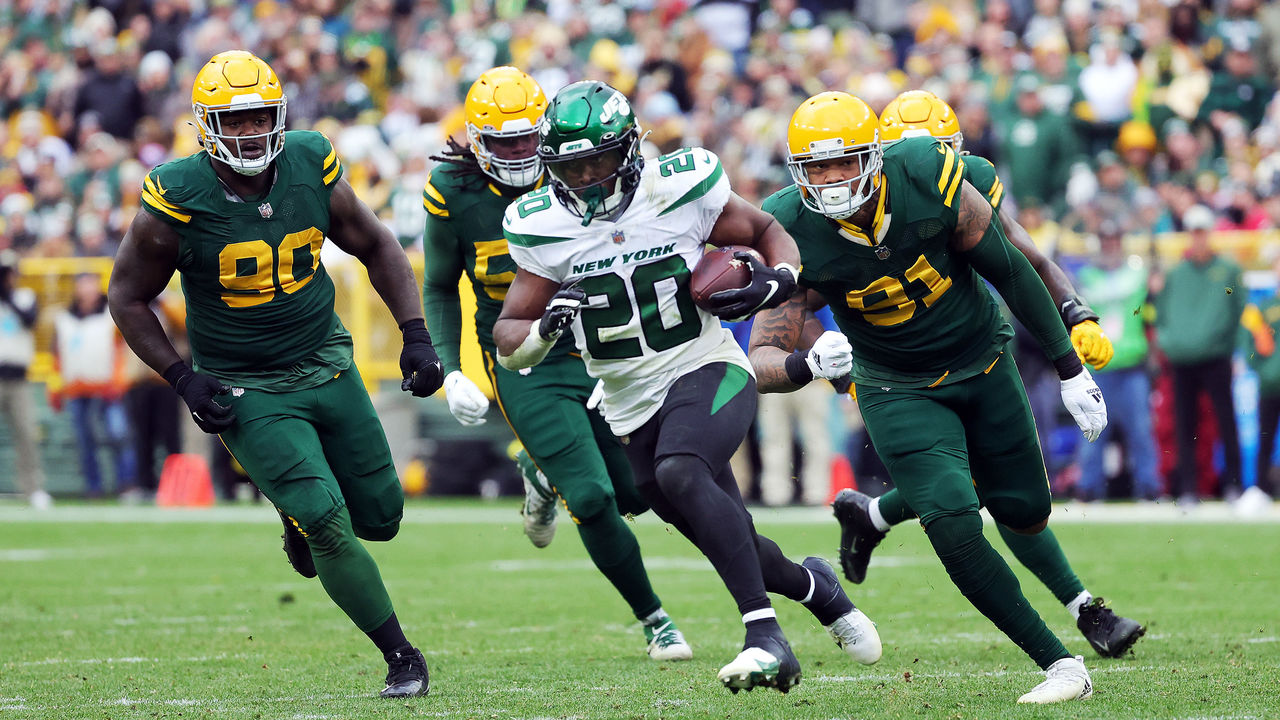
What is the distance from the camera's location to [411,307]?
5.56 m

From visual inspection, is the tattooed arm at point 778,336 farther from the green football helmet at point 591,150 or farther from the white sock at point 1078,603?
the white sock at point 1078,603

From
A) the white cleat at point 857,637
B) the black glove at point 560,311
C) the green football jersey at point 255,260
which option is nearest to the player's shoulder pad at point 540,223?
the black glove at point 560,311

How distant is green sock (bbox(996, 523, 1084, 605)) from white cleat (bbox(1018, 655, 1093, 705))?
0.97 meters

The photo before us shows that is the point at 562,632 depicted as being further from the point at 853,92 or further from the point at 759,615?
the point at 853,92

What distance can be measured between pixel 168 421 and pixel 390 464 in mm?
9124

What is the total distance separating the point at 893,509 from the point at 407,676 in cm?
194

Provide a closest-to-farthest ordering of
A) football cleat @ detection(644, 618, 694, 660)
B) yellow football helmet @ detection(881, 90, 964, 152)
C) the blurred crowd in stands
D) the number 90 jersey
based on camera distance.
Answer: the number 90 jersey, football cleat @ detection(644, 618, 694, 660), yellow football helmet @ detection(881, 90, 964, 152), the blurred crowd in stands

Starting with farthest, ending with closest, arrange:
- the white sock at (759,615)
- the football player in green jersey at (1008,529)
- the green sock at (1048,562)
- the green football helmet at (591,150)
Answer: the green sock at (1048,562) < the football player in green jersey at (1008,529) < the green football helmet at (591,150) < the white sock at (759,615)

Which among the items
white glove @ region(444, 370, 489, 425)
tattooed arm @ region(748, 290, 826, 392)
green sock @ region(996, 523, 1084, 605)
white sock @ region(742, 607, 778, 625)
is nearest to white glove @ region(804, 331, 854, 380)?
tattooed arm @ region(748, 290, 826, 392)

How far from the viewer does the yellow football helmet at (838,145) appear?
469 centimetres

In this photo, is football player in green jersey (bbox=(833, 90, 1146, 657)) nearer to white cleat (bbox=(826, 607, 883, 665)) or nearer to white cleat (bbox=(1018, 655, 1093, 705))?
white cleat (bbox=(826, 607, 883, 665))

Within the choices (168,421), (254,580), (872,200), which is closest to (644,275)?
(872,200)

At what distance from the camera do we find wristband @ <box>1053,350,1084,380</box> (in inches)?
195

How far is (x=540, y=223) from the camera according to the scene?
4.75 metres
